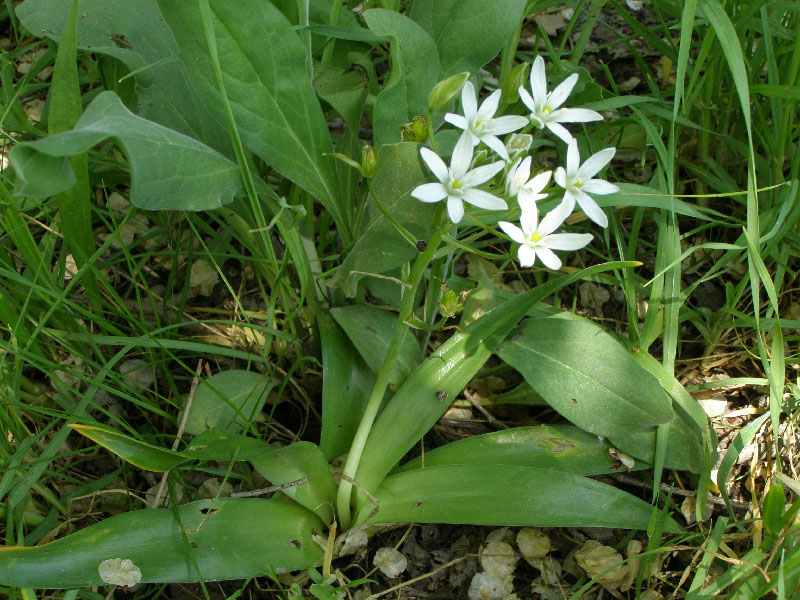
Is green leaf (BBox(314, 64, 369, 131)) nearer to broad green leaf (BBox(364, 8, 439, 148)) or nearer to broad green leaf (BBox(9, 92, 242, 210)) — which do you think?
broad green leaf (BBox(364, 8, 439, 148))

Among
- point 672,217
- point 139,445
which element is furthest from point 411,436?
point 672,217

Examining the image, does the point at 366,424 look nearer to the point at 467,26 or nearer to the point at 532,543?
the point at 532,543

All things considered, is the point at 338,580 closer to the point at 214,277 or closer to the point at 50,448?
the point at 50,448

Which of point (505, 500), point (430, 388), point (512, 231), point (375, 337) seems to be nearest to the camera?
point (512, 231)

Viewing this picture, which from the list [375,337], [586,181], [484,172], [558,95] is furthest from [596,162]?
[375,337]

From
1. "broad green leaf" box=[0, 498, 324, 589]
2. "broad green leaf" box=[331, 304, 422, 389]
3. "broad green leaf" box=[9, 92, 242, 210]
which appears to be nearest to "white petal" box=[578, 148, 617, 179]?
"broad green leaf" box=[331, 304, 422, 389]

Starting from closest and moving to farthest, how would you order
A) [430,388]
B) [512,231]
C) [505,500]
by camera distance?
[512,231] < [505,500] < [430,388]

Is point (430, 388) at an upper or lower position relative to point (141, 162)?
lower

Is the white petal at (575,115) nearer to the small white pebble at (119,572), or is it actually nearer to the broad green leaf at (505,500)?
the broad green leaf at (505,500)
